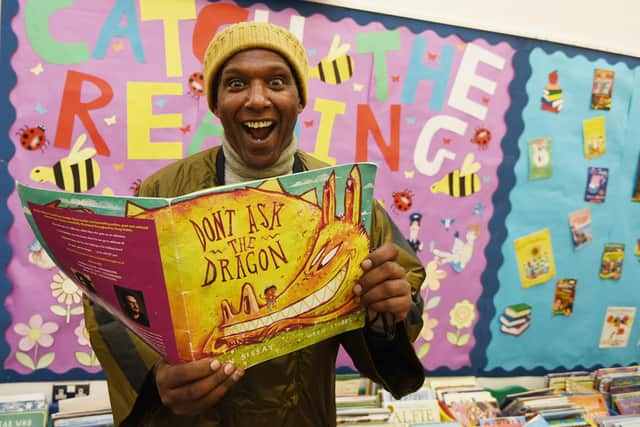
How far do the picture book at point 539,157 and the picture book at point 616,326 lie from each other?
0.65 m

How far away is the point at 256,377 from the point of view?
2.48 ft

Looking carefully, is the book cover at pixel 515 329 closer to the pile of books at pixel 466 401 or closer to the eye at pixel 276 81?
the pile of books at pixel 466 401

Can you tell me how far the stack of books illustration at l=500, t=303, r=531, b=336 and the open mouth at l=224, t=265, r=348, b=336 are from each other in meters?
1.31

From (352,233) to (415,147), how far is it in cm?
102

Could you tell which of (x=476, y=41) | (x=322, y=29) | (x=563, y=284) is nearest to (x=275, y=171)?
(x=322, y=29)

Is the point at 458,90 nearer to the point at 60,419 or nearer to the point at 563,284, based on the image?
the point at 563,284

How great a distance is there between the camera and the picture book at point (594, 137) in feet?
5.68

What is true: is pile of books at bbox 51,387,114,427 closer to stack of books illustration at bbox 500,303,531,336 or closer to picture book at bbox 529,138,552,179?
stack of books illustration at bbox 500,303,531,336

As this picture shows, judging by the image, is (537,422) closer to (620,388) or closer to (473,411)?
(473,411)

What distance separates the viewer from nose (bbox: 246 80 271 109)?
73 cm

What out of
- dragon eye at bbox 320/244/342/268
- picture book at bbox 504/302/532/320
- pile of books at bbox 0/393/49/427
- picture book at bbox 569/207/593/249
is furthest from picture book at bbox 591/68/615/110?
pile of books at bbox 0/393/49/427

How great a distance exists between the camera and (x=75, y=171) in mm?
1330

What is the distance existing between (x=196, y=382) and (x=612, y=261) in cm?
181

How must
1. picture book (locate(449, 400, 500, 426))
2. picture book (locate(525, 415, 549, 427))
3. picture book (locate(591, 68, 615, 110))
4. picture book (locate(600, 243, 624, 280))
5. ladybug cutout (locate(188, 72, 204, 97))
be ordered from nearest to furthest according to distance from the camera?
ladybug cutout (locate(188, 72, 204, 97))
picture book (locate(525, 415, 549, 427))
picture book (locate(449, 400, 500, 426))
picture book (locate(591, 68, 615, 110))
picture book (locate(600, 243, 624, 280))
